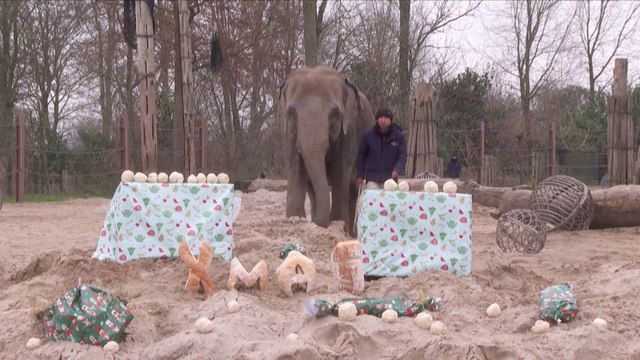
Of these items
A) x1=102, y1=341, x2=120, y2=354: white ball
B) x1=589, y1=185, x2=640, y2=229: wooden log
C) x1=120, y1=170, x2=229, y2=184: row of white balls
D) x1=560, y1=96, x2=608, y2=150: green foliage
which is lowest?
x1=102, y1=341, x2=120, y2=354: white ball

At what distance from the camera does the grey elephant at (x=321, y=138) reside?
838cm

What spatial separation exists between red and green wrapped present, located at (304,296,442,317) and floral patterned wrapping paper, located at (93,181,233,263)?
1.83m

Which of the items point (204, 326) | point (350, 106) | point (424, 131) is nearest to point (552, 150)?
point (424, 131)

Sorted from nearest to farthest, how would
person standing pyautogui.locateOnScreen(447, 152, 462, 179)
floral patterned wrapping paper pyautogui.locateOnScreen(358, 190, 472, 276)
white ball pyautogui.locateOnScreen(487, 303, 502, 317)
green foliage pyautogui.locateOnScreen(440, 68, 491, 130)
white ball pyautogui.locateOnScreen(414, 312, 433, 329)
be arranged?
white ball pyautogui.locateOnScreen(414, 312, 433, 329), white ball pyautogui.locateOnScreen(487, 303, 502, 317), floral patterned wrapping paper pyautogui.locateOnScreen(358, 190, 472, 276), person standing pyautogui.locateOnScreen(447, 152, 462, 179), green foliage pyautogui.locateOnScreen(440, 68, 491, 130)

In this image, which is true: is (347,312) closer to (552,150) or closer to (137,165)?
(552,150)

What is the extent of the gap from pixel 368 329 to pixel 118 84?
25.4 m

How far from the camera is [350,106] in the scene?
29.7 feet

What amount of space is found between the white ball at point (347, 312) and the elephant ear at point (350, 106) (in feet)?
16.2

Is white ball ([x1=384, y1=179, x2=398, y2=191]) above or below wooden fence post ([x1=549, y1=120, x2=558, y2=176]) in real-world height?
below

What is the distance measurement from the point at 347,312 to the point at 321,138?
4.49 m

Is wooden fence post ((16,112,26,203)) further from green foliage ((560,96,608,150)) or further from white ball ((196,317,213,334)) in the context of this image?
green foliage ((560,96,608,150))

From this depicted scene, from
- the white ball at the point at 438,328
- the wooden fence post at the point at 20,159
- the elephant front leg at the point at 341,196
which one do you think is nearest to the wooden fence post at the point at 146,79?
the elephant front leg at the point at 341,196

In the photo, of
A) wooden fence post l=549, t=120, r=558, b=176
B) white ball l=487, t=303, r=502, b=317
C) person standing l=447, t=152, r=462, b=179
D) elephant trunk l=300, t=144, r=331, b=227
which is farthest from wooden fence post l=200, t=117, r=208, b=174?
white ball l=487, t=303, r=502, b=317

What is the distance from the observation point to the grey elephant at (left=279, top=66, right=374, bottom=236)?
27.5 feet
